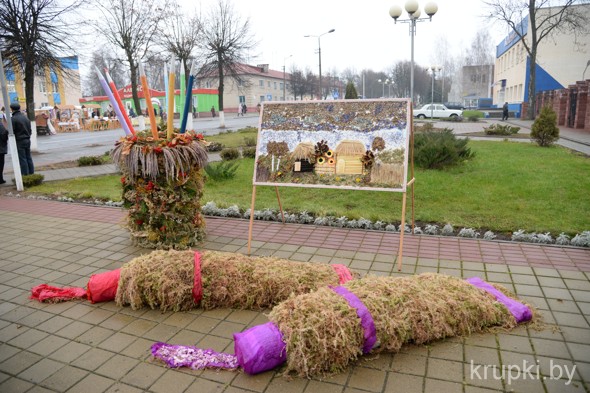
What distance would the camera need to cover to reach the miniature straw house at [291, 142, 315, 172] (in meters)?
5.14

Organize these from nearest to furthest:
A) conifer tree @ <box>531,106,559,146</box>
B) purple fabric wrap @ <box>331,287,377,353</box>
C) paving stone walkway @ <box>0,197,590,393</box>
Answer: paving stone walkway @ <box>0,197,590,393</box>
purple fabric wrap @ <box>331,287,377,353</box>
conifer tree @ <box>531,106,559,146</box>

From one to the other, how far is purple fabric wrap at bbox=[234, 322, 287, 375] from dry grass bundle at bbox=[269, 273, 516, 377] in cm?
6


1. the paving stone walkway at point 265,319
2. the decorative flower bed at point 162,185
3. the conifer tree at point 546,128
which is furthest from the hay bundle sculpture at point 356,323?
the conifer tree at point 546,128

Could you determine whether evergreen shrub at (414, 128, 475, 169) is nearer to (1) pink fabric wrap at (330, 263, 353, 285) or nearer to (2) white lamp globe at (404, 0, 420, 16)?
(1) pink fabric wrap at (330, 263, 353, 285)

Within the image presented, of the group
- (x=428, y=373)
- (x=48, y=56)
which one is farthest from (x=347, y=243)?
(x=48, y=56)

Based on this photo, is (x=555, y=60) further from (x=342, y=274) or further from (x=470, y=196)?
(x=342, y=274)

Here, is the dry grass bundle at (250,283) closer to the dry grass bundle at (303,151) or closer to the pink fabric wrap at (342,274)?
the pink fabric wrap at (342,274)

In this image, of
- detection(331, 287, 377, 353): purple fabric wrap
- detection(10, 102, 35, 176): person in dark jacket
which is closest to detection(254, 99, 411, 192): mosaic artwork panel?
detection(331, 287, 377, 353): purple fabric wrap

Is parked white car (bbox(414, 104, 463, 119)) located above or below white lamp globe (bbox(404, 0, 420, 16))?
below

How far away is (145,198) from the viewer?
5.18m

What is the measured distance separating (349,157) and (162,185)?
2.31 m

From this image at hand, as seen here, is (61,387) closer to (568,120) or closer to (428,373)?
(428,373)

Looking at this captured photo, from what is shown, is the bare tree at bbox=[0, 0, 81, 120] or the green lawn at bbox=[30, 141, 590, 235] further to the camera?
the bare tree at bbox=[0, 0, 81, 120]

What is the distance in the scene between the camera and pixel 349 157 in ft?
16.4
